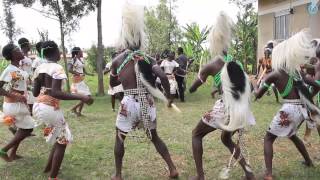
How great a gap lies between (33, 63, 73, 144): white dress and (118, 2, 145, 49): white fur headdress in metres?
0.81

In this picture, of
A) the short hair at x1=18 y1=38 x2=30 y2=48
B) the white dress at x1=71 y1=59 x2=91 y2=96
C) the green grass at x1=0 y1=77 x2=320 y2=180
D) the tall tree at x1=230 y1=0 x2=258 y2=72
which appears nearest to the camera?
the green grass at x1=0 y1=77 x2=320 y2=180

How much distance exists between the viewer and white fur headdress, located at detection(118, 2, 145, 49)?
5180mm

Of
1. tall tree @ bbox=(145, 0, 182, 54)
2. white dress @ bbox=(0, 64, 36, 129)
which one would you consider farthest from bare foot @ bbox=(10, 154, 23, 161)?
tall tree @ bbox=(145, 0, 182, 54)

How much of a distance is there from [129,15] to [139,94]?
3.03ft

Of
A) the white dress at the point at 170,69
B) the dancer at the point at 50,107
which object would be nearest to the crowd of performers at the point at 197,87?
the dancer at the point at 50,107

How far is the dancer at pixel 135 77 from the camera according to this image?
5180 millimetres

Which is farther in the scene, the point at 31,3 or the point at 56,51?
the point at 31,3

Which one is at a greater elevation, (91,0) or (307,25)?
(91,0)

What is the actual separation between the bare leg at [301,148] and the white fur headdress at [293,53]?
0.96 m

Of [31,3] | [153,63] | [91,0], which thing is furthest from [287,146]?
[31,3]

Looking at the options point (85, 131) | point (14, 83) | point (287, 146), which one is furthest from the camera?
point (85, 131)

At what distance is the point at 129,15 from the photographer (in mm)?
5184

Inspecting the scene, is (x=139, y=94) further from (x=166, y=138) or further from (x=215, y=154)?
(x=166, y=138)

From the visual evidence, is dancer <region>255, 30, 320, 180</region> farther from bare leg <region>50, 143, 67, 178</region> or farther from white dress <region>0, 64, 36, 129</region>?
white dress <region>0, 64, 36, 129</region>
